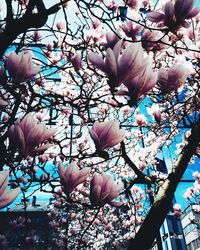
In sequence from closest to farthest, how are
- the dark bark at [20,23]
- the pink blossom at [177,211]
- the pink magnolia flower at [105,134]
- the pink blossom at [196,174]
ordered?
the pink magnolia flower at [105,134], the dark bark at [20,23], the pink blossom at [196,174], the pink blossom at [177,211]

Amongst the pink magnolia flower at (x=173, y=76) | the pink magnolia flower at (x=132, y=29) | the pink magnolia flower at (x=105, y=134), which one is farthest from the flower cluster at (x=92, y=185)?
the pink magnolia flower at (x=132, y=29)

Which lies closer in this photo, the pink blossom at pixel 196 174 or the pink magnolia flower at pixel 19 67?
the pink magnolia flower at pixel 19 67

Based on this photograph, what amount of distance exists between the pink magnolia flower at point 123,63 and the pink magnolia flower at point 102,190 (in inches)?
13.1

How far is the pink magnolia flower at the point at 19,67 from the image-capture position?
2.78ft

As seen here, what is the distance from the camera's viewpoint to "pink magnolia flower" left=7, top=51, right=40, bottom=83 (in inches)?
33.4

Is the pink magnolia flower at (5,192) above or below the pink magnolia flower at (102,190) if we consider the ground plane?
below

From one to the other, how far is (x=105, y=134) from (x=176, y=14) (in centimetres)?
57

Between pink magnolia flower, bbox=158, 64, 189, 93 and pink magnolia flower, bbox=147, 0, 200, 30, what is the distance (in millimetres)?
220

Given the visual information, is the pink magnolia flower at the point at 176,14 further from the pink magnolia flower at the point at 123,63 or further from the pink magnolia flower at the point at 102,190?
the pink magnolia flower at the point at 102,190

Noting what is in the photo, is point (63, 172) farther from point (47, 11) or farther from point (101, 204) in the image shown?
point (47, 11)

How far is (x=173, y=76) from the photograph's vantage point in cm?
94

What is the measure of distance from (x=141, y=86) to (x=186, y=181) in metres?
5.06

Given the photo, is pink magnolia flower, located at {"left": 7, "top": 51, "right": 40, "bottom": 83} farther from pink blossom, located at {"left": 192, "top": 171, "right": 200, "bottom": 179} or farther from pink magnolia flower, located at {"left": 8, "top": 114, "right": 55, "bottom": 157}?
pink blossom, located at {"left": 192, "top": 171, "right": 200, "bottom": 179}

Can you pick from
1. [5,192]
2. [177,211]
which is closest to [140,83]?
[5,192]
